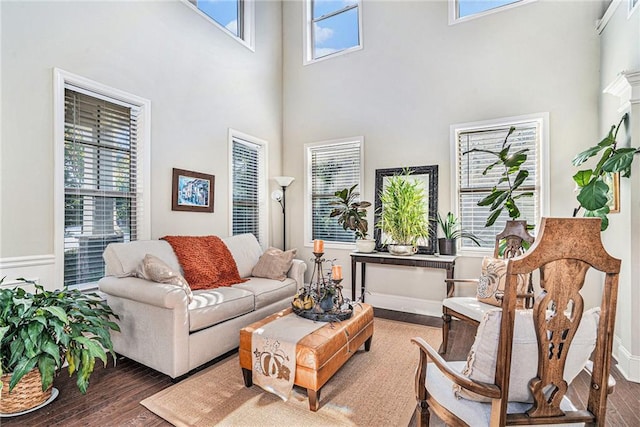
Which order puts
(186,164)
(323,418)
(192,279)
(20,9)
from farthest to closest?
(186,164) < (192,279) < (20,9) < (323,418)

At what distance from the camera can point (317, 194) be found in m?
5.10

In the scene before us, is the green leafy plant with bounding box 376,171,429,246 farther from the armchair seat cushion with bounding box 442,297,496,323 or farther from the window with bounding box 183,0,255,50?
the window with bounding box 183,0,255,50

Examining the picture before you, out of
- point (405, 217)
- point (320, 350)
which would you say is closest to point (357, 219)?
point (405, 217)

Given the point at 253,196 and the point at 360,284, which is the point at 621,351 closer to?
the point at 360,284

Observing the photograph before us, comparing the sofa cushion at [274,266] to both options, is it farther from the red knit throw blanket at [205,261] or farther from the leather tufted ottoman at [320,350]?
the leather tufted ottoman at [320,350]

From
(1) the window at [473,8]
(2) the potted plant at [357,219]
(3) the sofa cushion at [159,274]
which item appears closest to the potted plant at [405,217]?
(2) the potted plant at [357,219]

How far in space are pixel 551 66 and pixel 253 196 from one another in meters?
4.10

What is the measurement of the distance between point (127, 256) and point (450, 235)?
3.48m

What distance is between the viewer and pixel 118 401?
217 centimetres

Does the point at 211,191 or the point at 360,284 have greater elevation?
the point at 211,191

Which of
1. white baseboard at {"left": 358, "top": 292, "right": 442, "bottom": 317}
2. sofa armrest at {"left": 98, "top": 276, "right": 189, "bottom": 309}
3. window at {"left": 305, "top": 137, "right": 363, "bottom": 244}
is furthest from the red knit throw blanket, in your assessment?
white baseboard at {"left": 358, "top": 292, "right": 442, "bottom": 317}

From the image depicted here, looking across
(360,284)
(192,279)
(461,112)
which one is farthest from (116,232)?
(461,112)

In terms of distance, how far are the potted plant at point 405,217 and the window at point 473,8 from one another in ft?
7.10

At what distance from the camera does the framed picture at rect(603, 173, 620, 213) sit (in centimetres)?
272
